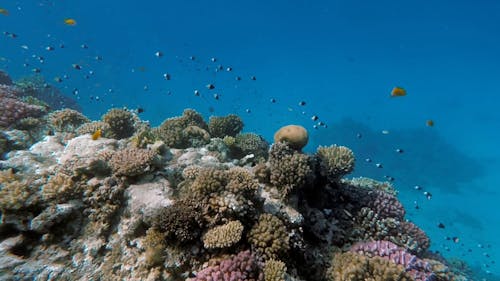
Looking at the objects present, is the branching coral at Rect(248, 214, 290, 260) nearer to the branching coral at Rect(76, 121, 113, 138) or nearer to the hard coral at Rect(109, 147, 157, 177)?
the hard coral at Rect(109, 147, 157, 177)

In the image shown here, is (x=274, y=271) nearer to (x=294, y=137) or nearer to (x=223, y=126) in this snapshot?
(x=294, y=137)

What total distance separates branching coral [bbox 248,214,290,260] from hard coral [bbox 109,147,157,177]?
298 centimetres

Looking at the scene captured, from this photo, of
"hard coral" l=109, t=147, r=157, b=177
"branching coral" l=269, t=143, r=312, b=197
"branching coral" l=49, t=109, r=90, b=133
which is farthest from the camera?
"branching coral" l=49, t=109, r=90, b=133

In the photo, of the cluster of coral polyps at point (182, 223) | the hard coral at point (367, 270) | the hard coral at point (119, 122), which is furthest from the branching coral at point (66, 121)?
the hard coral at point (367, 270)

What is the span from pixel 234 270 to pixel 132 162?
3450mm

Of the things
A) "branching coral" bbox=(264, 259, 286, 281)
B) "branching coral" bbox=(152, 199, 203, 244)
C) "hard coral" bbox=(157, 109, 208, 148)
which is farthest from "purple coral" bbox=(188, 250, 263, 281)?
"hard coral" bbox=(157, 109, 208, 148)

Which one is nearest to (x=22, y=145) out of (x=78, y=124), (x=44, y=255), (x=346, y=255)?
(x=78, y=124)

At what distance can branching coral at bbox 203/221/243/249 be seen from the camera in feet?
16.8

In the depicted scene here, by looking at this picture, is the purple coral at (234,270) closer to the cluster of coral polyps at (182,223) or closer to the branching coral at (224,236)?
the cluster of coral polyps at (182,223)

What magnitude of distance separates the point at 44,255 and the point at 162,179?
2611 mm

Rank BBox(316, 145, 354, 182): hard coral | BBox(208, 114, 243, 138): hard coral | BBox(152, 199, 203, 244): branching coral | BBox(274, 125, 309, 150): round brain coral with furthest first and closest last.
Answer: BBox(208, 114, 243, 138): hard coral → BBox(316, 145, 354, 182): hard coral → BBox(274, 125, 309, 150): round brain coral → BBox(152, 199, 203, 244): branching coral

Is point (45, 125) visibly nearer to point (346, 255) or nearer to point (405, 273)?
point (346, 255)

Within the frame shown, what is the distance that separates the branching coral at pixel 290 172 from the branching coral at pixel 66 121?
26.8 feet

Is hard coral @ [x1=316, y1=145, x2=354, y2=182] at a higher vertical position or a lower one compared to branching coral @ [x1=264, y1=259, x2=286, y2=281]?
higher
